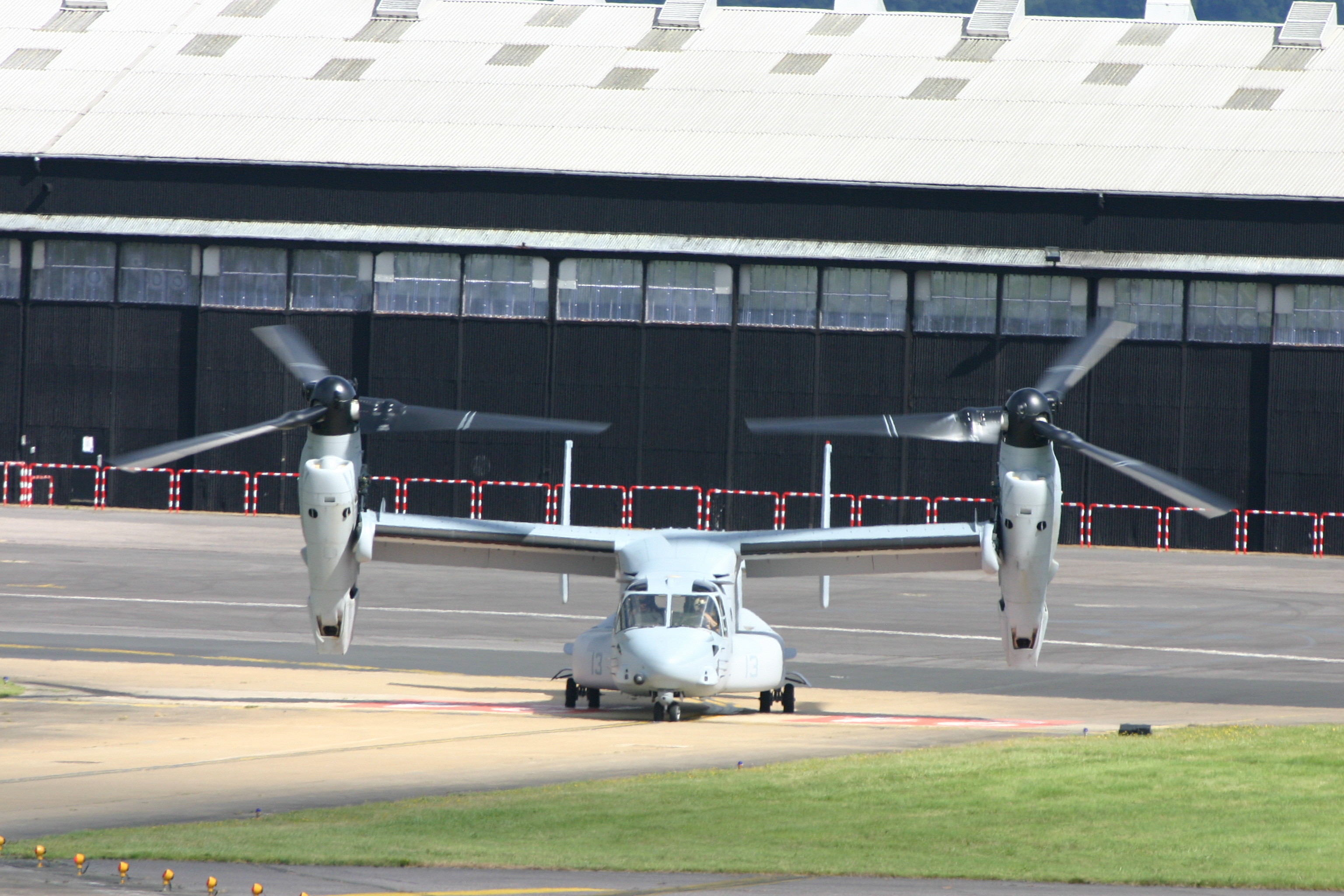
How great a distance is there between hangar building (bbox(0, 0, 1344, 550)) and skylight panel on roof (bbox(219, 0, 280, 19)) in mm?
3787

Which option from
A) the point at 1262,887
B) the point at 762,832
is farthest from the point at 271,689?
the point at 1262,887

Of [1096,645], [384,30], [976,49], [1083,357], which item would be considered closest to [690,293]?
[976,49]

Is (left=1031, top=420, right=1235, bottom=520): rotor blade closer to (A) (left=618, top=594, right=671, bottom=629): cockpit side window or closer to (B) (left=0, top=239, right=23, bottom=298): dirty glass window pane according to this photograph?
(A) (left=618, top=594, right=671, bottom=629): cockpit side window

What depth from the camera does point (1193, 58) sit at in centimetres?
6131

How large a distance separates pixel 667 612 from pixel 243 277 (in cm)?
3905

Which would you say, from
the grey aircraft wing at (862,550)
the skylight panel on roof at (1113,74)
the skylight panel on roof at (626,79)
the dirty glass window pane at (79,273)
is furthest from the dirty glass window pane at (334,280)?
the grey aircraft wing at (862,550)

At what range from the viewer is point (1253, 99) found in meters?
59.2

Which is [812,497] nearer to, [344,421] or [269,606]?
[269,606]

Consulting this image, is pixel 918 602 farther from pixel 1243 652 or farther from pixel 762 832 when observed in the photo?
pixel 762 832

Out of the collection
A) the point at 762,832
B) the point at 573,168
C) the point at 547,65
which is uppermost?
the point at 547,65

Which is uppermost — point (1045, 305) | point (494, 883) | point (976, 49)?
point (976, 49)

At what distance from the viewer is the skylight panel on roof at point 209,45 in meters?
64.6

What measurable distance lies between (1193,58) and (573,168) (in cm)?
2082

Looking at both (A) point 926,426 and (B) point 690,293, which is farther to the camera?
(B) point 690,293
